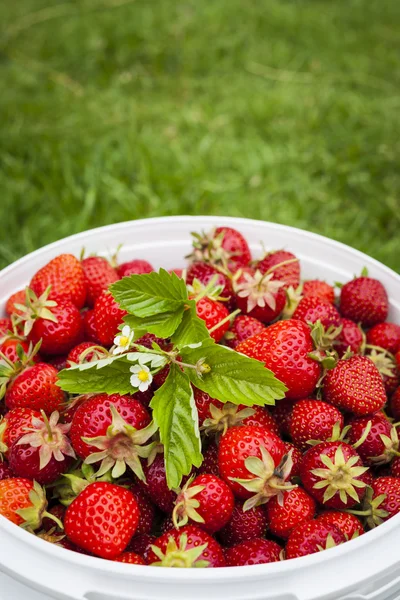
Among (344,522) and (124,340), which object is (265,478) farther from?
(124,340)

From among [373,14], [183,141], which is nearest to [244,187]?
[183,141]

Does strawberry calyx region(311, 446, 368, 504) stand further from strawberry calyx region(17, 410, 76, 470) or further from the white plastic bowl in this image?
strawberry calyx region(17, 410, 76, 470)

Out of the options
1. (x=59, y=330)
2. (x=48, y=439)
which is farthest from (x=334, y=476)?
(x=59, y=330)

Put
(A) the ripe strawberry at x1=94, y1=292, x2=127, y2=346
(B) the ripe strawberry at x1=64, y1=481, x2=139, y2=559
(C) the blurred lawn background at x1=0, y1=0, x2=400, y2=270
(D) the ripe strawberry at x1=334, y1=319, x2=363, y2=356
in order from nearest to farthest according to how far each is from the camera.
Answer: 1. (B) the ripe strawberry at x1=64, y1=481, x2=139, y2=559
2. (A) the ripe strawberry at x1=94, y1=292, x2=127, y2=346
3. (D) the ripe strawberry at x1=334, y1=319, x2=363, y2=356
4. (C) the blurred lawn background at x1=0, y1=0, x2=400, y2=270

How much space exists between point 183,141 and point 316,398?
175cm

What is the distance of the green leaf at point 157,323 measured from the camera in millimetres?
1068

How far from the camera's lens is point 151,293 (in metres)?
1.10

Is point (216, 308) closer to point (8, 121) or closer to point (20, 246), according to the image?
point (20, 246)

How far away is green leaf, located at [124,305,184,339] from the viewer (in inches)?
42.1

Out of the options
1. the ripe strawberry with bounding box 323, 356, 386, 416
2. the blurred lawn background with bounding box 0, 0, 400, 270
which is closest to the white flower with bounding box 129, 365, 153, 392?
the ripe strawberry with bounding box 323, 356, 386, 416

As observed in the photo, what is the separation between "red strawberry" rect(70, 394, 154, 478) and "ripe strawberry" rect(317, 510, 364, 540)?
28cm

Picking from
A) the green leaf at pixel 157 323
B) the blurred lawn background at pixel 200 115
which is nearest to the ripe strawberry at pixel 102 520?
the green leaf at pixel 157 323

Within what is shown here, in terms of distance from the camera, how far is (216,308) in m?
1.18

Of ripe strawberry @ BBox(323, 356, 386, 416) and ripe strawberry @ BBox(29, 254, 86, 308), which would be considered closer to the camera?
ripe strawberry @ BBox(323, 356, 386, 416)
